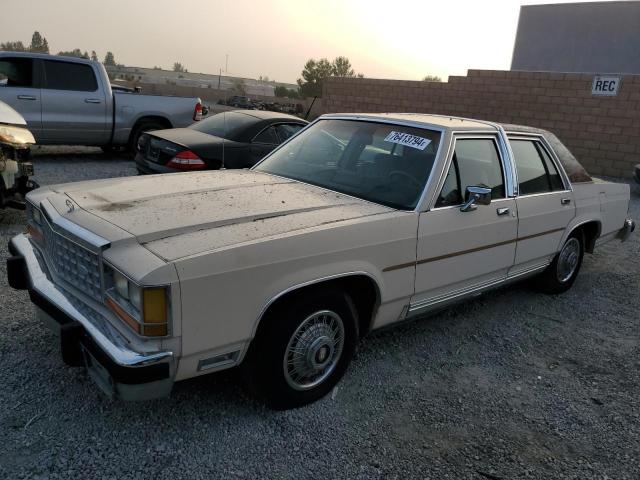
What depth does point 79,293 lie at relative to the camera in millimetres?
2721

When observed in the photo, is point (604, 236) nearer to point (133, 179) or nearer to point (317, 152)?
point (317, 152)

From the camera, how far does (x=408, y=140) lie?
3719 mm

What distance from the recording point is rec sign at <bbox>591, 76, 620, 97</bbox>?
13.1 metres

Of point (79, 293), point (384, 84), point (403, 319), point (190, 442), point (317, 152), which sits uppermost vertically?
point (384, 84)

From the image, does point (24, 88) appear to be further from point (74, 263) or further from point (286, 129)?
point (74, 263)

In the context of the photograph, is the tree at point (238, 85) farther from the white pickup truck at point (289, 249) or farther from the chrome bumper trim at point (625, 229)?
the white pickup truck at point (289, 249)

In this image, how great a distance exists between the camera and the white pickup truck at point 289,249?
7.73 ft

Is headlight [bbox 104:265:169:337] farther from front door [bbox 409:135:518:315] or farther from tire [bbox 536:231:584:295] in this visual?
tire [bbox 536:231:584:295]

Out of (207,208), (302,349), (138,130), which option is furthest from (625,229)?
(138,130)

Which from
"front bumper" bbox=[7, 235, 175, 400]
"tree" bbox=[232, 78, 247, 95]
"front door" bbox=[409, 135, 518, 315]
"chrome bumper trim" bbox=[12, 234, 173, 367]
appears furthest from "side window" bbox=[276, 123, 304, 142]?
"tree" bbox=[232, 78, 247, 95]

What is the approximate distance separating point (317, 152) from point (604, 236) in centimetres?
339

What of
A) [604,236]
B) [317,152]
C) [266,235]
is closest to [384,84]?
[604,236]

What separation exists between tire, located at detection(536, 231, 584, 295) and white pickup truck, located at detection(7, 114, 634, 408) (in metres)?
0.39

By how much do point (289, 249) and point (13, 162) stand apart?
4171mm
